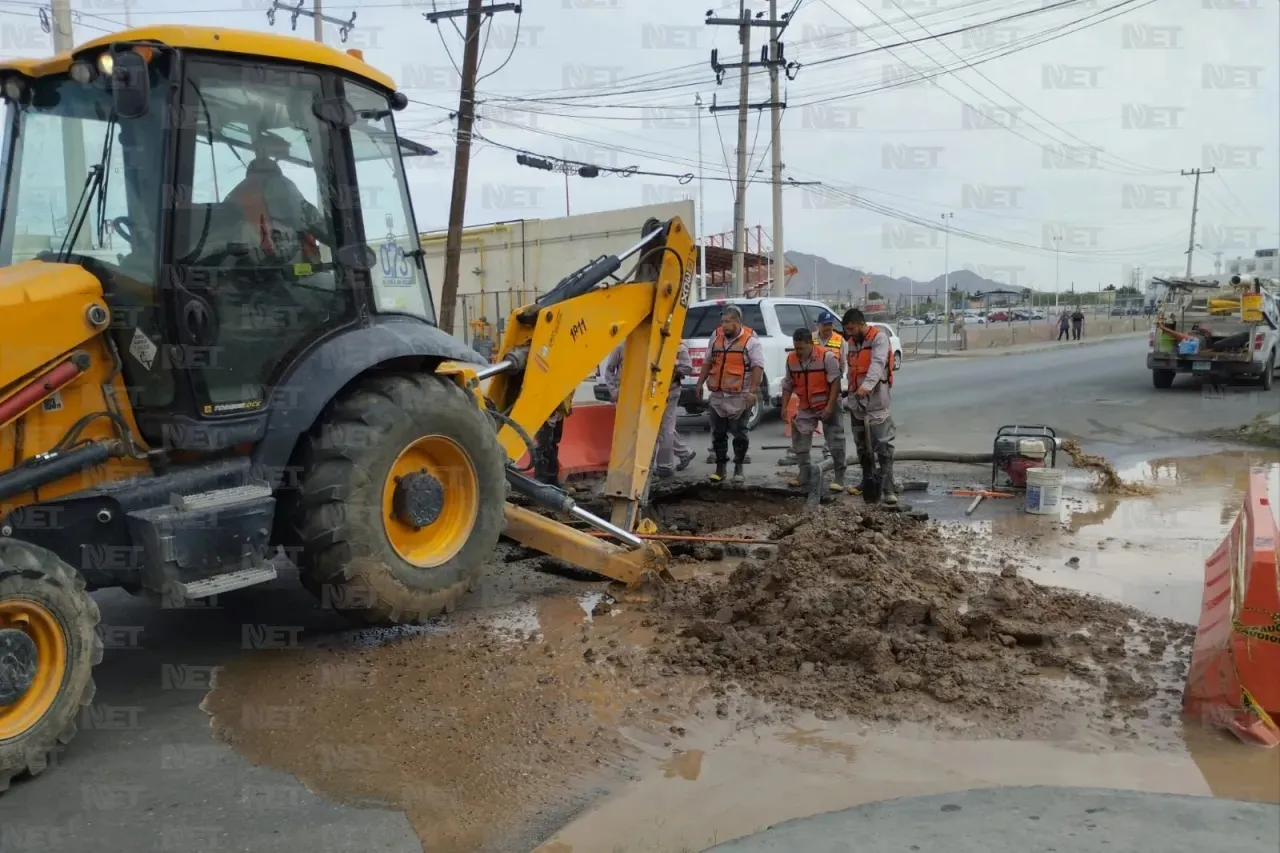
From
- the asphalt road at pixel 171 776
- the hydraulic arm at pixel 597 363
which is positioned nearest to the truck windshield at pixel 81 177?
the asphalt road at pixel 171 776

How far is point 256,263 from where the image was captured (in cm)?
464

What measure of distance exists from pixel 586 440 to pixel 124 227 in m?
5.56

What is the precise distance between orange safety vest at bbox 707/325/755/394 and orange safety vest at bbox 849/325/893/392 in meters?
1.24

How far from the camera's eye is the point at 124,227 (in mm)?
4375

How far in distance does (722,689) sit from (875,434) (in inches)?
192

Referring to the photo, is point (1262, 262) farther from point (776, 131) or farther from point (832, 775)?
point (832, 775)

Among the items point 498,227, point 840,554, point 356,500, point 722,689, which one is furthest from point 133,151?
point 498,227

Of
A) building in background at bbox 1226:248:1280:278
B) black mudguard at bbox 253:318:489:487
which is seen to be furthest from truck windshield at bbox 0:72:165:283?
building in background at bbox 1226:248:1280:278

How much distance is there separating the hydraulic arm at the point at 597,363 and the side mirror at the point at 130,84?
95.4 inches

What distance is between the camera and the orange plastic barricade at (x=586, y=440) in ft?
30.5

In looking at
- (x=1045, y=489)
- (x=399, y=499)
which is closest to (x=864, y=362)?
(x=1045, y=489)

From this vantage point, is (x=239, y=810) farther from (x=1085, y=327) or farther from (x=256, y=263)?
(x=1085, y=327)

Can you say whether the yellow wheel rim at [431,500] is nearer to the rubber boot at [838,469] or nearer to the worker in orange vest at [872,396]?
the worker in orange vest at [872,396]

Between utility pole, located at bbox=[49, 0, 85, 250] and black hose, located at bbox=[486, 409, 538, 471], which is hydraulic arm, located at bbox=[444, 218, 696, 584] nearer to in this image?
black hose, located at bbox=[486, 409, 538, 471]
